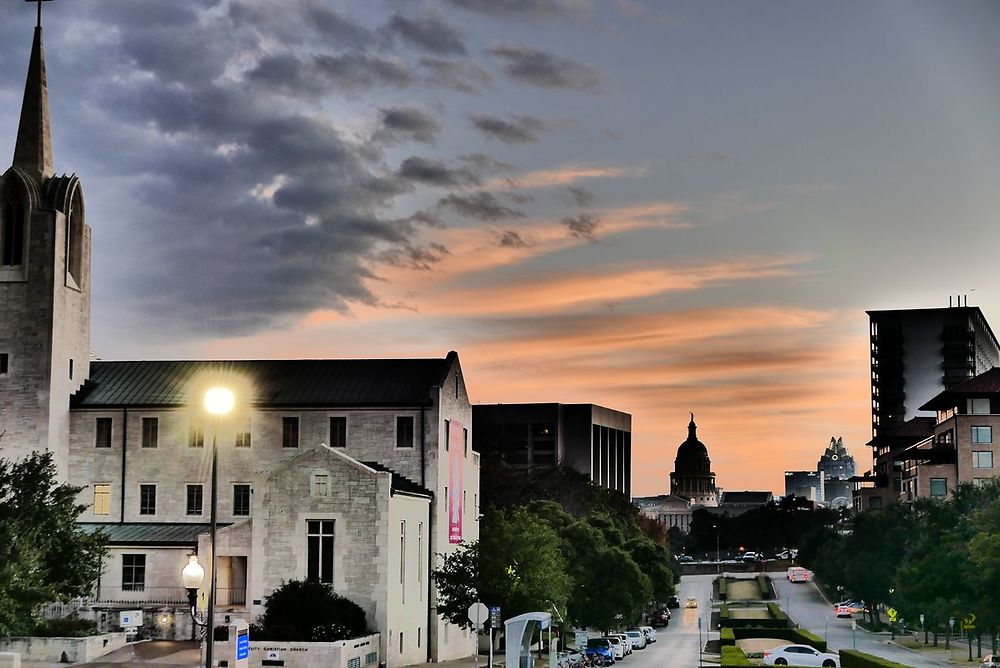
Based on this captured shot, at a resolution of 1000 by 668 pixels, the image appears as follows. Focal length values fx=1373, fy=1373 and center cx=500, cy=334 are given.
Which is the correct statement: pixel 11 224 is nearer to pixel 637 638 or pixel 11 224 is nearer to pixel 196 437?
pixel 196 437

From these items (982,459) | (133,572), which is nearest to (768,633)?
(982,459)

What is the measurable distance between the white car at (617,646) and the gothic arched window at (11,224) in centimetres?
4319

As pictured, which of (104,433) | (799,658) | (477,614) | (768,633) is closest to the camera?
(477,614)

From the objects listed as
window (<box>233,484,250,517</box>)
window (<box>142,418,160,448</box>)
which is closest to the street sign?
window (<box>233,484,250,517</box>)

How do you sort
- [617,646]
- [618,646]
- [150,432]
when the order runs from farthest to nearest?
[618,646], [617,646], [150,432]

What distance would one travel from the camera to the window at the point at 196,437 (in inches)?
3292

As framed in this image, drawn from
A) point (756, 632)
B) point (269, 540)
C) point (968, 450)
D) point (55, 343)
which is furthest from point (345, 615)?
point (968, 450)

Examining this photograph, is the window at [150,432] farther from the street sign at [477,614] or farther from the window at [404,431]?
the street sign at [477,614]

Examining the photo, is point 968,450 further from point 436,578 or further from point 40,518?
point 40,518

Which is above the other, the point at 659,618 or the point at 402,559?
the point at 402,559

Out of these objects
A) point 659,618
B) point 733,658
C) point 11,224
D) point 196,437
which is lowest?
point 659,618

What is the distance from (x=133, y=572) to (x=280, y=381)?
48.6ft

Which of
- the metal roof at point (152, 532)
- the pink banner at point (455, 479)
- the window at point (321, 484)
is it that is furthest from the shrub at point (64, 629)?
the pink banner at point (455, 479)

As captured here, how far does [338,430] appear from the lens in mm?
83438
